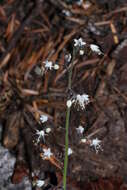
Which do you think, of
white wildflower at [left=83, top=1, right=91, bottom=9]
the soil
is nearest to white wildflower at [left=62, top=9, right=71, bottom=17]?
the soil

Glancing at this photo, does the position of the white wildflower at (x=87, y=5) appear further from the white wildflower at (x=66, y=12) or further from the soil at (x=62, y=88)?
the white wildflower at (x=66, y=12)

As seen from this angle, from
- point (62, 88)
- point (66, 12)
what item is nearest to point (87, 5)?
point (66, 12)

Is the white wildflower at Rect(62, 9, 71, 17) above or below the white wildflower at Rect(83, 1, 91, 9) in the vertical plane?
below

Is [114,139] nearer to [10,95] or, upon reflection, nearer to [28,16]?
[10,95]

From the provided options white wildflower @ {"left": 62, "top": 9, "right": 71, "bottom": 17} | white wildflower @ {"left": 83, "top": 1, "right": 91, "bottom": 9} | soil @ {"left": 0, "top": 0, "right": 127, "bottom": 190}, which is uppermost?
white wildflower @ {"left": 83, "top": 1, "right": 91, "bottom": 9}

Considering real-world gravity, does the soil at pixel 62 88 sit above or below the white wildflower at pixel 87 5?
below

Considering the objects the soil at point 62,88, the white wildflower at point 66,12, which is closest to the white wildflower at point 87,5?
the soil at point 62,88

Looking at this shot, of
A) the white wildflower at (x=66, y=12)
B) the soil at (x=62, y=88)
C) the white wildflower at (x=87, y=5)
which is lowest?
the soil at (x=62, y=88)

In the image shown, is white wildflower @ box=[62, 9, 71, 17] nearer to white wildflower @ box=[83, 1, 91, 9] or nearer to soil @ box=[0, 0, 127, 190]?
soil @ box=[0, 0, 127, 190]
